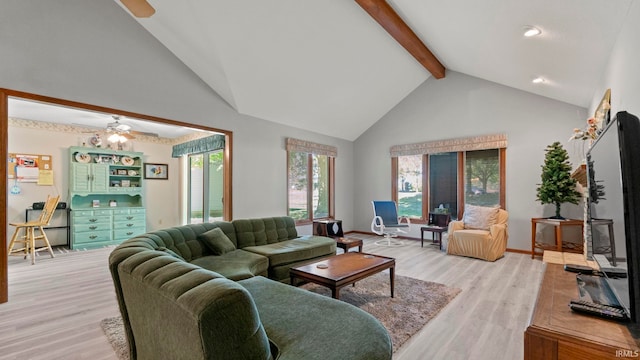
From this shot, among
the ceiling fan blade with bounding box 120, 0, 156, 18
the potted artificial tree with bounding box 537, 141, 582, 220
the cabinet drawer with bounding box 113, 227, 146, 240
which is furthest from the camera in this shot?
the cabinet drawer with bounding box 113, 227, 146, 240

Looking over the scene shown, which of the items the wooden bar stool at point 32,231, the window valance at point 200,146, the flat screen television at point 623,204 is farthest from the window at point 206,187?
the flat screen television at point 623,204

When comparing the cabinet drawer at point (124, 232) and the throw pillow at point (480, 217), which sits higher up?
the throw pillow at point (480, 217)

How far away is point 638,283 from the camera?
103 cm

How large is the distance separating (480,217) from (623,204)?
4268 millimetres

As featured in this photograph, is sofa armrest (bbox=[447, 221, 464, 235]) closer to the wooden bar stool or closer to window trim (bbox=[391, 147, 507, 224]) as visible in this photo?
window trim (bbox=[391, 147, 507, 224])

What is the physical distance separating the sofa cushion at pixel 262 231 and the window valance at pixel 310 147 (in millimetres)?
1826

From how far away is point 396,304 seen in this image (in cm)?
278

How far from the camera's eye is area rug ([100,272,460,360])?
7.42 ft

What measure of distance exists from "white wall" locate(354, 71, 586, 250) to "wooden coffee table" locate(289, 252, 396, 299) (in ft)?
11.7

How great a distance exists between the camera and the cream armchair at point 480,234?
14.7 feet

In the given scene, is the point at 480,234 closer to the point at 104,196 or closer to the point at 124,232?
the point at 124,232

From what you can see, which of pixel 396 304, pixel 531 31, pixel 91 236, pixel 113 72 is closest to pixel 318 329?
pixel 396 304

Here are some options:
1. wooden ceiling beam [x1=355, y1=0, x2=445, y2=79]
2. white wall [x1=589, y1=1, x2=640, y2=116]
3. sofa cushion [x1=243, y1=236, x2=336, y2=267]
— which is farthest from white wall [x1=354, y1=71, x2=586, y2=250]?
sofa cushion [x1=243, y1=236, x2=336, y2=267]

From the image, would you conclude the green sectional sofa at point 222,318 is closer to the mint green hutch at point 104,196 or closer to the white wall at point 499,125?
the mint green hutch at point 104,196
